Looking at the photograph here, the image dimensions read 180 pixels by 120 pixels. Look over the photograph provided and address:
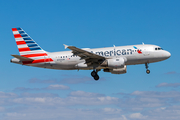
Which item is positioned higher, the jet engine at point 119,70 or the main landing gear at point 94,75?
the jet engine at point 119,70

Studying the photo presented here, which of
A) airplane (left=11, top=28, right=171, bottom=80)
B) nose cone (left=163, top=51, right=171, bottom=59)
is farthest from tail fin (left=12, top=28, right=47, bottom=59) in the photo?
nose cone (left=163, top=51, right=171, bottom=59)

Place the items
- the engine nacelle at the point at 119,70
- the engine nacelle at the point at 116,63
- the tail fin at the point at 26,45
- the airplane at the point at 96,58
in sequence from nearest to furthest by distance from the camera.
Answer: the engine nacelle at the point at 116,63, the airplane at the point at 96,58, the engine nacelle at the point at 119,70, the tail fin at the point at 26,45

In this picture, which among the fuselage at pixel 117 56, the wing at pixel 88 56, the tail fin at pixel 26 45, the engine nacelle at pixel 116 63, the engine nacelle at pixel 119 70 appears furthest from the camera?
the tail fin at pixel 26 45

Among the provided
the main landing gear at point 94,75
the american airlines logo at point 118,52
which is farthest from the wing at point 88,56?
the main landing gear at point 94,75

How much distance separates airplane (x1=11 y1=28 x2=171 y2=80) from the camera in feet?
143

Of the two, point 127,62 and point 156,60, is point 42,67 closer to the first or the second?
point 127,62

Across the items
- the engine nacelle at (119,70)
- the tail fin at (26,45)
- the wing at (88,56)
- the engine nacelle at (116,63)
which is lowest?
the engine nacelle at (119,70)

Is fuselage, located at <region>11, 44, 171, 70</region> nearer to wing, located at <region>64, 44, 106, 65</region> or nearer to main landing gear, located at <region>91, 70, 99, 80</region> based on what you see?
wing, located at <region>64, 44, 106, 65</region>

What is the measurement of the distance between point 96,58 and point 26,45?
12.7 m

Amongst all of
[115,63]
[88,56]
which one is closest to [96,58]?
[88,56]

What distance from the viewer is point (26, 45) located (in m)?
48.0

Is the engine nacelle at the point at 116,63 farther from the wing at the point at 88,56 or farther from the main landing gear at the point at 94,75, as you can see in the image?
the main landing gear at the point at 94,75

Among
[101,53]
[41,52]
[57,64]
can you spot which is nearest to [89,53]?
[101,53]

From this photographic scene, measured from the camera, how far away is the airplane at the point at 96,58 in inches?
1718
